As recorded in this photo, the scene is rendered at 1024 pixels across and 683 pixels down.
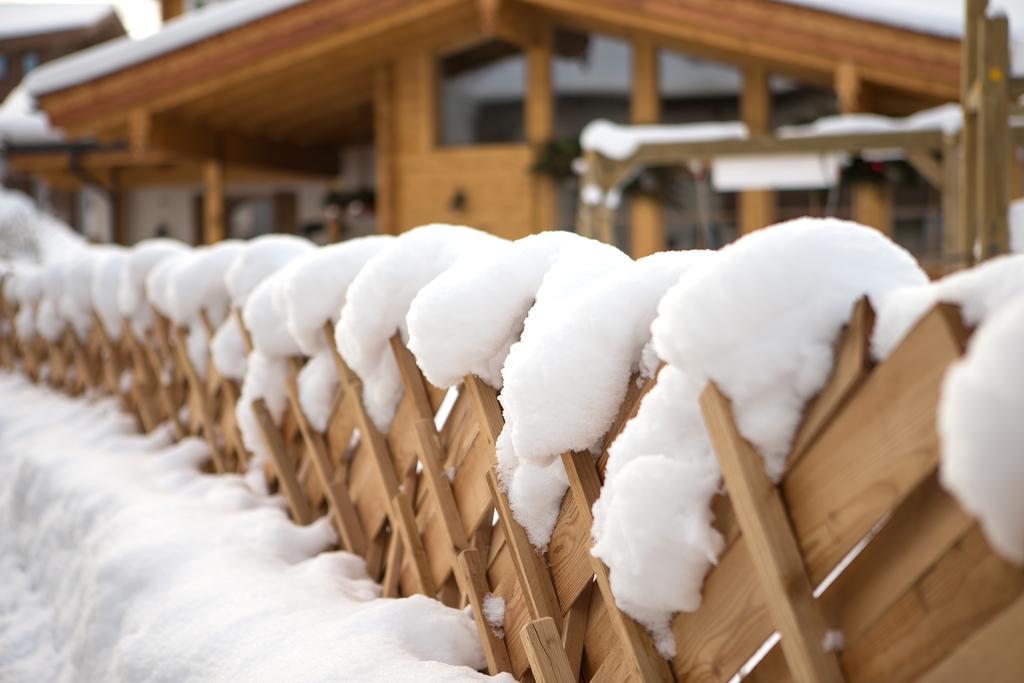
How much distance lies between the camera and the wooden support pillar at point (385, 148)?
12703 millimetres

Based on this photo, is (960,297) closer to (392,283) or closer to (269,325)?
(392,283)

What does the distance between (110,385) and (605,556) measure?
4.38 meters

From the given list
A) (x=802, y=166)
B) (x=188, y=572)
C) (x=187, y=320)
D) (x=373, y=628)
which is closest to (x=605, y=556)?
(x=373, y=628)

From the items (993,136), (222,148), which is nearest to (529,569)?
(993,136)

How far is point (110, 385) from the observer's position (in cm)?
521

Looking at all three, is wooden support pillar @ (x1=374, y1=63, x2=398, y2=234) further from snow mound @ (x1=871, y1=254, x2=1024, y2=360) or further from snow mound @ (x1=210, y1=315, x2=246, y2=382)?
snow mound @ (x1=871, y1=254, x2=1024, y2=360)

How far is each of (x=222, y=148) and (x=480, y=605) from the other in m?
12.1

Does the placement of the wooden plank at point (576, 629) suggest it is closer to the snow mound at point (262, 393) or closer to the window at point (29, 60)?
the snow mound at point (262, 393)

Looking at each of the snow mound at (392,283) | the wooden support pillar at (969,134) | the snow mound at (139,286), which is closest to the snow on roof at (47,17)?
the snow mound at (139,286)

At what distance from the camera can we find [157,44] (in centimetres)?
1069

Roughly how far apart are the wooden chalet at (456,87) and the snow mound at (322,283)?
296 inches

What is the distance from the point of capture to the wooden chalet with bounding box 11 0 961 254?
10234 mm

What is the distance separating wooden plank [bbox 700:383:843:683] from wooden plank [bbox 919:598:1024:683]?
6.5 inches

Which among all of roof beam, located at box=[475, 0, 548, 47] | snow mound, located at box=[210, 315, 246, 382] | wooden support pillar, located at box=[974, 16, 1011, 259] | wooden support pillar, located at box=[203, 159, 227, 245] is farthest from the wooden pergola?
wooden support pillar, located at box=[203, 159, 227, 245]
